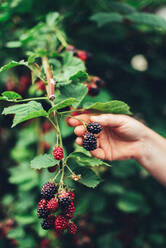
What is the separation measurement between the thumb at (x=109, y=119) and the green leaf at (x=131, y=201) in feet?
2.67

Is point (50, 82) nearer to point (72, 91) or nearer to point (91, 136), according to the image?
point (72, 91)

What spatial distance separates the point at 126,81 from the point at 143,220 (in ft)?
3.64

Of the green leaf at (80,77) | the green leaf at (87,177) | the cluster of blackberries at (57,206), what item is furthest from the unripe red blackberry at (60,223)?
the green leaf at (80,77)

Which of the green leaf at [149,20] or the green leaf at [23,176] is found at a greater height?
the green leaf at [149,20]

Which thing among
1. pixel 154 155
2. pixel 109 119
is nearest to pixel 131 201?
pixel 154 155

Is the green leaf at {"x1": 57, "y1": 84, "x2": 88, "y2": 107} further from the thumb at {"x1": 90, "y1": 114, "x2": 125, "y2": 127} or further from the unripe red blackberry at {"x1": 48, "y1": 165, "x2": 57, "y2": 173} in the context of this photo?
the unripe red blackberry at {"x1": 48, "y1": 165, "x2": 57, "y2": 173}

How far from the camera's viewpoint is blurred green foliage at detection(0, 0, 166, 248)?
62.0 inches

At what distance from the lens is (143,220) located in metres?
1.88

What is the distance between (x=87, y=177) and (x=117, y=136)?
1.40 ft

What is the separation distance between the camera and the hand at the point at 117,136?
3.48 feet

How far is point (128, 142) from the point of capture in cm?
127

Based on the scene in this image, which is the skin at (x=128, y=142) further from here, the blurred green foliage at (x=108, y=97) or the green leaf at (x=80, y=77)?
the blurred green foliage at (x=108, y=97)

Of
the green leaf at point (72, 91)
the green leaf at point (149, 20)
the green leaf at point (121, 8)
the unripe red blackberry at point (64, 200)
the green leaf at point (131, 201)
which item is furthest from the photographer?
the green leaf at point (131, 201)

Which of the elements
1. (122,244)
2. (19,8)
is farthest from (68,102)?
(122,244)
